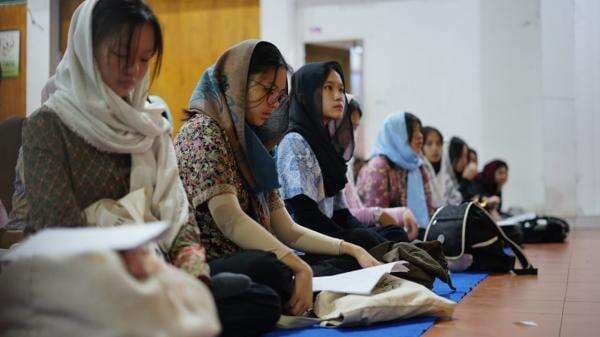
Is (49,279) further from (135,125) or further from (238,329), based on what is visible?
(238,329)

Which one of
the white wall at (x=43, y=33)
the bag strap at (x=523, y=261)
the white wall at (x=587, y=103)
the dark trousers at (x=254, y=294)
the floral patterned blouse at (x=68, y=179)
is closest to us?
the floral patterned blouse at (x=68, y=179)

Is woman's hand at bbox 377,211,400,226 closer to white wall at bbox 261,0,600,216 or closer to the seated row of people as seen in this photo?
the seated row of people

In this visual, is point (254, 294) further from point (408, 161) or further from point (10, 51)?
point (10, 51)

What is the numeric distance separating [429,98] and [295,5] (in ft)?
5.05

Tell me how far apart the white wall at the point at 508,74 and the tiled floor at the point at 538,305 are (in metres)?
2.79

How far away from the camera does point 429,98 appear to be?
22.6 ft

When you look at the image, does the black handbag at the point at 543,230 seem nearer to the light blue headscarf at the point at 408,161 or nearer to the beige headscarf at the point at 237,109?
the light blue headscarf at the point at 408,161

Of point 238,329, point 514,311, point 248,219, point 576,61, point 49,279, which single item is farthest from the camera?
point 576,61

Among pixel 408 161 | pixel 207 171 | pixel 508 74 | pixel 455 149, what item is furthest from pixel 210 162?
pixel 508 74

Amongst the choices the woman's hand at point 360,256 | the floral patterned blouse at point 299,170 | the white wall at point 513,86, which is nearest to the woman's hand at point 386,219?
the floral patterned blouse at point 299,170

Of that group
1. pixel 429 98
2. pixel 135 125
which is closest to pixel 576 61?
pixel 429 98

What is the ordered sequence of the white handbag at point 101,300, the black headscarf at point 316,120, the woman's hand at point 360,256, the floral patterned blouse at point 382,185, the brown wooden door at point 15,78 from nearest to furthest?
the white handbag at point 101,300
the woman's hand at point 360,256
the black headscarf at point 316,120
the brown wooden door at point 15,78
the floral patterned blouse at point 382,185

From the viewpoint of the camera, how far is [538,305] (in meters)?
2.61

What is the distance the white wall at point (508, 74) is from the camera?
673cm
